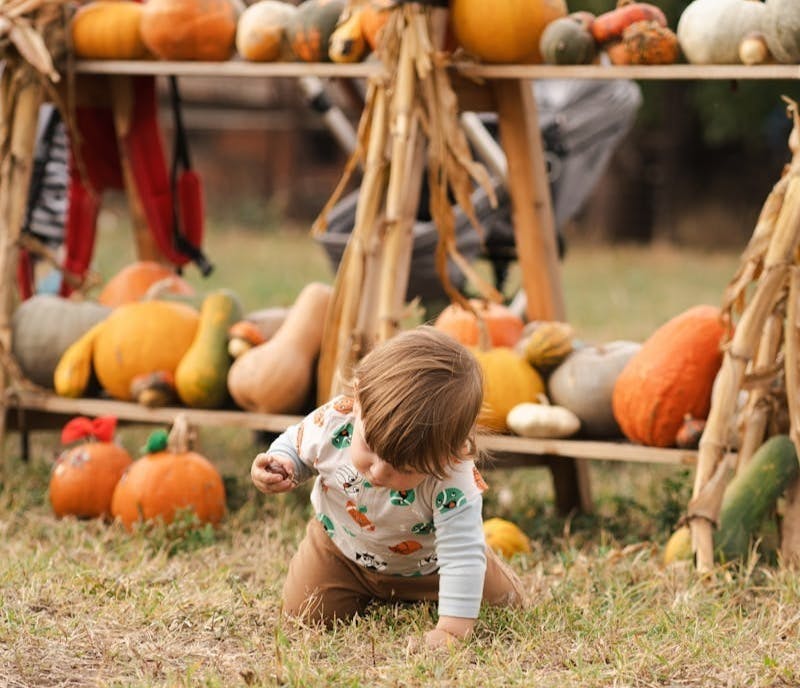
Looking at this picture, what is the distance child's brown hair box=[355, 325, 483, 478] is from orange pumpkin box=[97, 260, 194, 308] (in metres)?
2.31

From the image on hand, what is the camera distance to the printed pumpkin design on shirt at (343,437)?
2.86m

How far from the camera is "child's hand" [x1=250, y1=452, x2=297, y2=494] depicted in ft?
9.20

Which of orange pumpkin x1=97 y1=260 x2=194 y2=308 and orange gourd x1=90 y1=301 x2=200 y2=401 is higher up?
orange pumpkin x1=97 y1=260 x2=194 y2=308

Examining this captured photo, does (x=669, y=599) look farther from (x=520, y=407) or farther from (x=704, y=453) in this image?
(x=520, y=407)

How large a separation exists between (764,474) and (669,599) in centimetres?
47

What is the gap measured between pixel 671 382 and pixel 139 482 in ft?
5.08

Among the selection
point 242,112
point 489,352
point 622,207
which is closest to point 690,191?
point 622,207

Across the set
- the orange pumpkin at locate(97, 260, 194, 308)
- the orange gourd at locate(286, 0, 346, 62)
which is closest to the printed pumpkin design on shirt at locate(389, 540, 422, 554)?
the orange gourd at locate(286, 0, 346, 62)

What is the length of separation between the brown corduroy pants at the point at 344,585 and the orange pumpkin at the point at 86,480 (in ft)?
3.83

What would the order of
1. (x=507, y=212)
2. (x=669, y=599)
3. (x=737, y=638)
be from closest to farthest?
(x=737, y=638) < (x=669, y=599) < (x=507, y=212)

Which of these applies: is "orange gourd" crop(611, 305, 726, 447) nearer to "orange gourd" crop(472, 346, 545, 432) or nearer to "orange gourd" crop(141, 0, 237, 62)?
"orange gourd" crop(472, 346, 545, 432)

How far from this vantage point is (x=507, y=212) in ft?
19.0

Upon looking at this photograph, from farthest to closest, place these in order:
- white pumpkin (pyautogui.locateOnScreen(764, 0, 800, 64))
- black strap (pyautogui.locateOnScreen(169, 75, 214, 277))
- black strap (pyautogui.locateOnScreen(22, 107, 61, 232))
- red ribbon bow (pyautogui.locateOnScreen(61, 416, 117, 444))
→ black strap (pyautogui.locateOnScreen(22, 107, 61, 232)) < black strap (pyautogui.locateOnScreen(169, 75, 214, 277)) < red ribbon bow (pyautogui.locateOnScreen(61, 416, 117, 444)) < white pumpkin (pyautogui.locateOnScreen(764, 0, 800, 64))

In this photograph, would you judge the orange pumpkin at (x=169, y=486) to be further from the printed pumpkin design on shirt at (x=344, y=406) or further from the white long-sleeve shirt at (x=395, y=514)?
the printed pumpkin design on shirt at (x=344, y=406)
